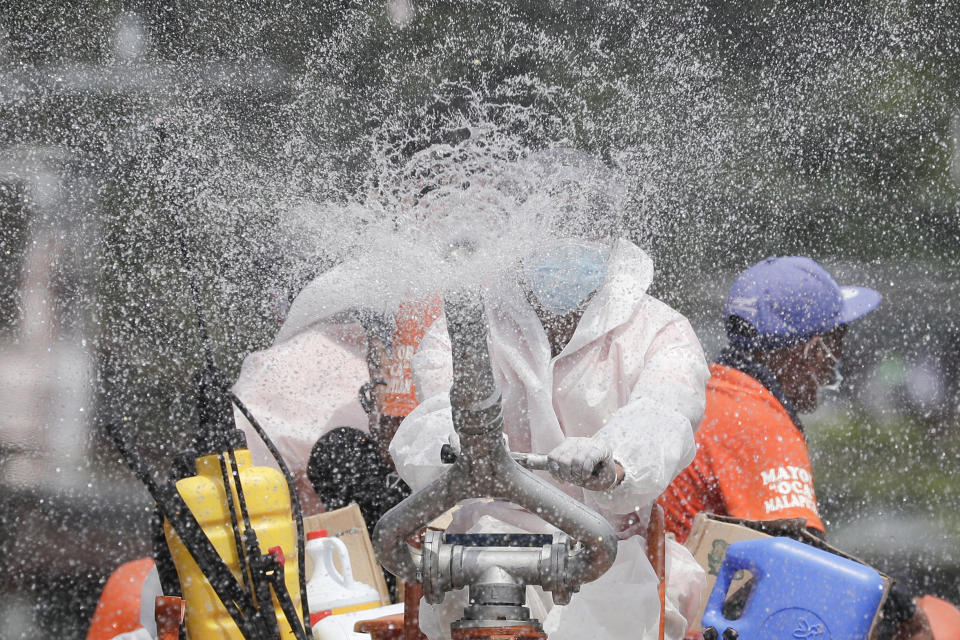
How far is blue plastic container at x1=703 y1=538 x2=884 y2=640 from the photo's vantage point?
196cm

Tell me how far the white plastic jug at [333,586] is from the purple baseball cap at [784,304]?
62.0 inches

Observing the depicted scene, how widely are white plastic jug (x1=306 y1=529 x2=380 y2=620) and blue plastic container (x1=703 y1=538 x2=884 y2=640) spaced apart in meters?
0.81

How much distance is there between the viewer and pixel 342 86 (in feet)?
14.3

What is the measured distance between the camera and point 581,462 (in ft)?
4.67

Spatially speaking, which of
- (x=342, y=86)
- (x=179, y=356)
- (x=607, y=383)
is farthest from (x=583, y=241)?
(x=179, y=356)

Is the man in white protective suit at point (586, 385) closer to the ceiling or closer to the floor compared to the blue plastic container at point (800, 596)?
closer to the ceiling

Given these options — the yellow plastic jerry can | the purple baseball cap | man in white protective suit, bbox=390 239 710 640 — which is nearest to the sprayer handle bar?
man in white protective suit, bbox=390 239 710 640

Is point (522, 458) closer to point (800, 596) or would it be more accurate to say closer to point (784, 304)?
point (800, 596)

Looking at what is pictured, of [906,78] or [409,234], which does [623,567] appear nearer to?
[409,234]

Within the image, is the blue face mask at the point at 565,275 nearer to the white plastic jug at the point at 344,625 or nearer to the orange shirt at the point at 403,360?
the orange shirt at the point at 403,360

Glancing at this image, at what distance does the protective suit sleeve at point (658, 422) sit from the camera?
1729mm

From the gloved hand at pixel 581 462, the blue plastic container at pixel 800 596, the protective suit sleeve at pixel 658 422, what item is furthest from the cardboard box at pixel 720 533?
the gloved hand at pixel 581 462

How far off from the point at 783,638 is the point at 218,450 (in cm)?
123

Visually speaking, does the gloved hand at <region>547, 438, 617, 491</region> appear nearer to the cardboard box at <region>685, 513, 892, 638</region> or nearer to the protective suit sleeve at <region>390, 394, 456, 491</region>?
the protective suit sleeve at <region>390, 394, 456, 491</region>
